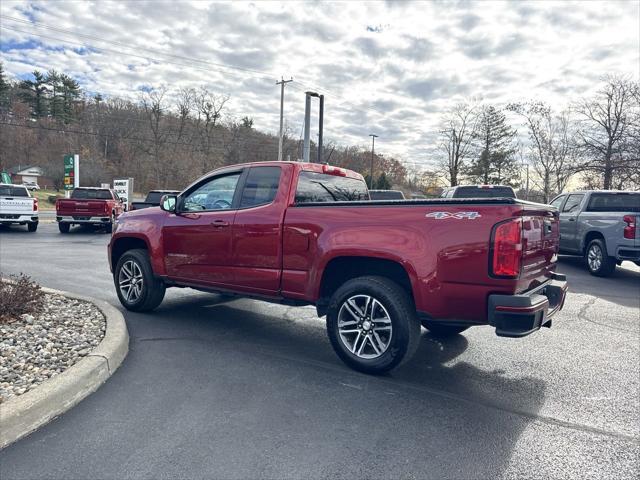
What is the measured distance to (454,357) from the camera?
185 inches

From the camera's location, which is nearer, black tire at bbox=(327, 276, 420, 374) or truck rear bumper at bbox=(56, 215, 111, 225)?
black tire at bbox=(327, 276, 420, 374)

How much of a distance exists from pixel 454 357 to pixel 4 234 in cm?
1762

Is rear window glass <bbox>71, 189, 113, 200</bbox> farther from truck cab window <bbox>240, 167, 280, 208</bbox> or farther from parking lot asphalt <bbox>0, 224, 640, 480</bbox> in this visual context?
truck cab window <bbox>240, 167, 280, 208</bbox>

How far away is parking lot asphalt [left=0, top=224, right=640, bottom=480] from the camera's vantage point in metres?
2.69

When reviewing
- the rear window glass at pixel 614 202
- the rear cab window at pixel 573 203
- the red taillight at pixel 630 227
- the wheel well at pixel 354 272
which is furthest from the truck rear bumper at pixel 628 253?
the wheel well at pixel 354 272

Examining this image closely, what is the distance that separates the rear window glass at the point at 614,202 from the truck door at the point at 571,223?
37 cm

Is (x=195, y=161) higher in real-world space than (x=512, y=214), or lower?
higher

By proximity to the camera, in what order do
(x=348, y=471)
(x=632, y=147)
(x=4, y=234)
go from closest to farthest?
(x=348, y=471)
(x=4, y=234)
(x=632, y=147)

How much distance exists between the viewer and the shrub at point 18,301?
187 inches

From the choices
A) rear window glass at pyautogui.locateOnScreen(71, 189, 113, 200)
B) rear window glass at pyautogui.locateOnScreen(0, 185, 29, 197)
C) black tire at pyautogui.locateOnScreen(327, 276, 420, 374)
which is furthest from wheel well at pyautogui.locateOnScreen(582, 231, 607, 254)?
rear window glass at pyautogui.locateOnScreen(0, 185, 29, 197)

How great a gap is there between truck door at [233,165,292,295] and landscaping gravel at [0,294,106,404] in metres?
1.59

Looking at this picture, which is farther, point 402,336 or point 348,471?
point 402,336

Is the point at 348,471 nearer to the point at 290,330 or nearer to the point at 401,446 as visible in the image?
the point at 401,446

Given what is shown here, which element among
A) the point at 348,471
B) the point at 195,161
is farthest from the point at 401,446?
the point at 195,161
